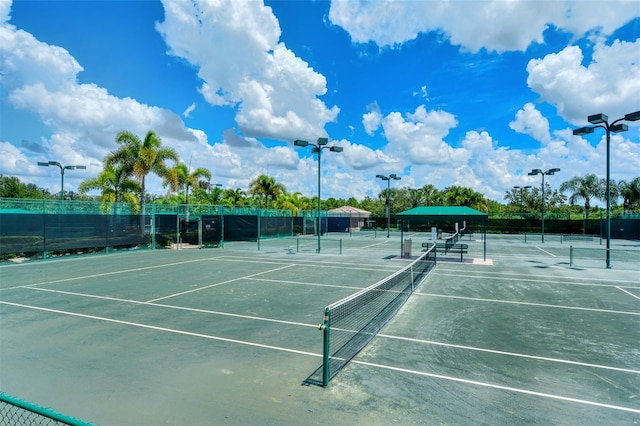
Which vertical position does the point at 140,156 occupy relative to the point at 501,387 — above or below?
above

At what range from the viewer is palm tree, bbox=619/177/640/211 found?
→ 53.7 metres

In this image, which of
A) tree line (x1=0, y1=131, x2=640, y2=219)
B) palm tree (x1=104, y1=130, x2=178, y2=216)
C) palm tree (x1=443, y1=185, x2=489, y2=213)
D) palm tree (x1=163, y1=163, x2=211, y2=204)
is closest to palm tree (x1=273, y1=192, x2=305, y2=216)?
tree line (x1=0, y1=131, x2=640, y2=219)

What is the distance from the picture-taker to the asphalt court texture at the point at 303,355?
16.3 ft

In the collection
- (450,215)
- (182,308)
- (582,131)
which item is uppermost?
(582,131)

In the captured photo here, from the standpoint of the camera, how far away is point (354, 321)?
28.3ft

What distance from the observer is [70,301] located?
10922 mm

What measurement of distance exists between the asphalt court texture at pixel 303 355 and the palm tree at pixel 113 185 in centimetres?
1687

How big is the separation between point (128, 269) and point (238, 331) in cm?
1182

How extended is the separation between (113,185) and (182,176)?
19.1 ft

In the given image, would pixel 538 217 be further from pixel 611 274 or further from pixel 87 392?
pixel 87 392

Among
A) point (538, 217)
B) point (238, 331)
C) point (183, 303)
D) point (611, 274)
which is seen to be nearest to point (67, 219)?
point (183, 303)

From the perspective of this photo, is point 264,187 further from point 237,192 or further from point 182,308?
point 182,308

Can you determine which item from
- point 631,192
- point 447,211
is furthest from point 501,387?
point 631,192

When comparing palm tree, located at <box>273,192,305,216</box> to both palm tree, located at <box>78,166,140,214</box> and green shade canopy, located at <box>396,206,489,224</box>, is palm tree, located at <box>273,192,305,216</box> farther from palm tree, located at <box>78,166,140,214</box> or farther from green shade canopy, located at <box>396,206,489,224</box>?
green shade canopy, located at <box>396,206,489,224</box>
